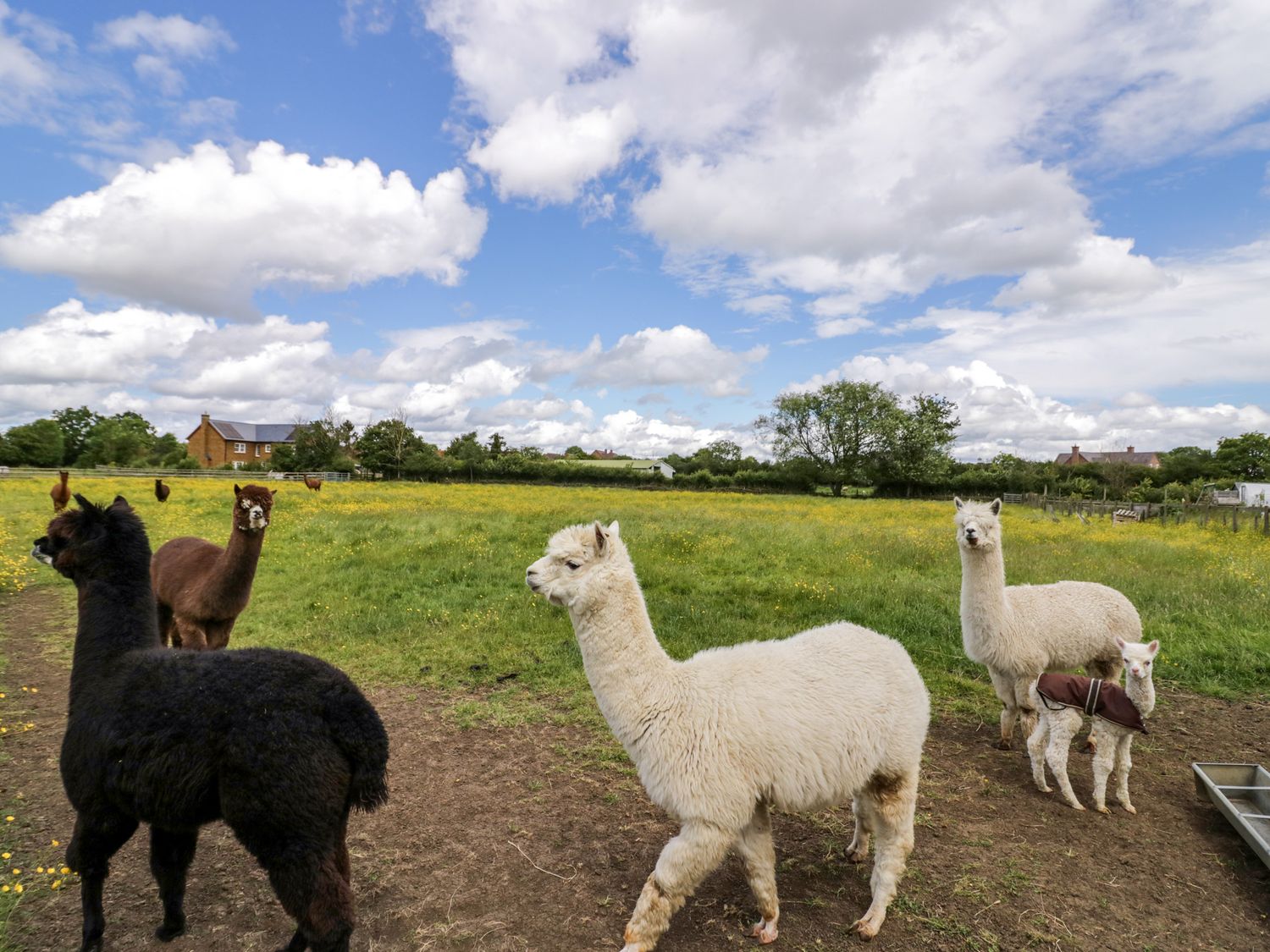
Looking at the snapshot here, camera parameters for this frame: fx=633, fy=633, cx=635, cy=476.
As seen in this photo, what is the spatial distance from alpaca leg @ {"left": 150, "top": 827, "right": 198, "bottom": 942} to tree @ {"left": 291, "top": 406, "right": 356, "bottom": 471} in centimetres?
6286

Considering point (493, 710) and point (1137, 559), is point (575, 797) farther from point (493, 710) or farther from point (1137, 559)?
point (1137, 559)

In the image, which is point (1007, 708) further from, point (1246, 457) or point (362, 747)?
point (1246, 457)

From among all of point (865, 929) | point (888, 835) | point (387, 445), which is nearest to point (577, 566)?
point (888, 835)

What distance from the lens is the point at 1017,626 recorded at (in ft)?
18.4

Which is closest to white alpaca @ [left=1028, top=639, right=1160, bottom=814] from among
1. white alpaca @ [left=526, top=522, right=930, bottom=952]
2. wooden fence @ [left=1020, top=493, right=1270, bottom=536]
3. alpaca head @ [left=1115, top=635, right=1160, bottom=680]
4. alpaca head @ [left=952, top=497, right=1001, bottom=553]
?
alpaca head @ [left=1115, top=635, right=1160, bottom=680]

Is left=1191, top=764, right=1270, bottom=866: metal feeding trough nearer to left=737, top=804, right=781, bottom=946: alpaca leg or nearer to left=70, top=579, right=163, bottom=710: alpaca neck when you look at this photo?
left=737, top=804, right=781, bottom=946: alpaca leg

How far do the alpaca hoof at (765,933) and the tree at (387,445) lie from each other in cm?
6153

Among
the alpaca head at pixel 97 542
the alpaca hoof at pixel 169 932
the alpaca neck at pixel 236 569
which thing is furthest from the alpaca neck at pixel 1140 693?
the alpaca neck at pixel 236 569

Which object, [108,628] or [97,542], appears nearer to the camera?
[108,628]

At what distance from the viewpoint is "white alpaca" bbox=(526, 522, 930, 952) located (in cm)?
306

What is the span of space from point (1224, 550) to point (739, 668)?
59.5 feet

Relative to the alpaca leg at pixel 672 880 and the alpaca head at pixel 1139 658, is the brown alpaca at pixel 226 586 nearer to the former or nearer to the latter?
the alpaca leg at pixel 672 880

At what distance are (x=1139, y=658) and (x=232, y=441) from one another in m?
95.6

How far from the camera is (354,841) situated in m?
4.09
